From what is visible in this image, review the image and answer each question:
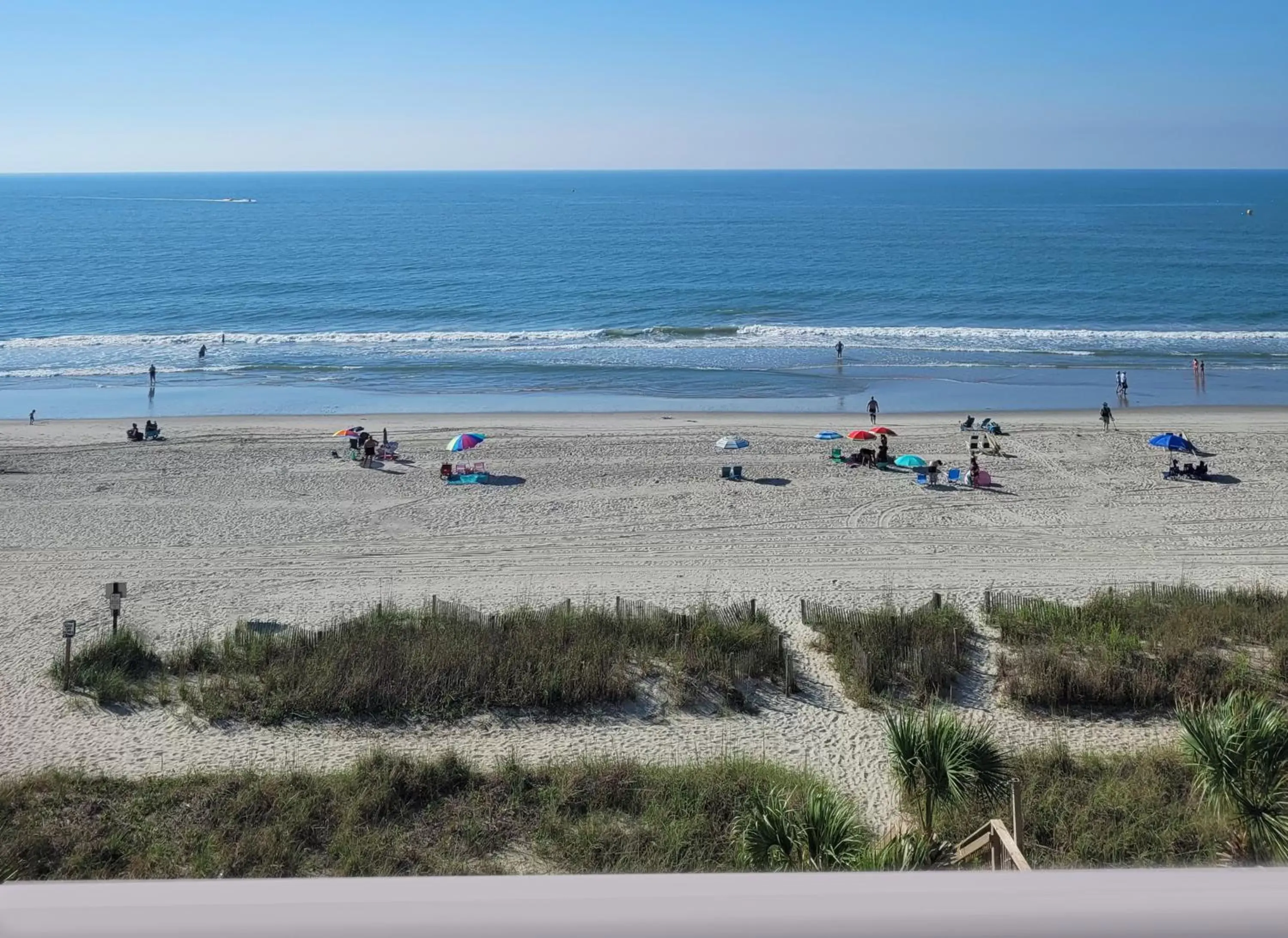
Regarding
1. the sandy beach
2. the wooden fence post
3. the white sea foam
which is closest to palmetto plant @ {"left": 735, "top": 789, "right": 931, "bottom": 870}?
the wooden fence post

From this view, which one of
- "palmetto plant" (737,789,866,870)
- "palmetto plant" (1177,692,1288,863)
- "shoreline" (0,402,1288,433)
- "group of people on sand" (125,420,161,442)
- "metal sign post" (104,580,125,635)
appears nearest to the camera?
"palmetto plant" (737,789,866,870)

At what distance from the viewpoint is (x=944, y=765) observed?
9195mm

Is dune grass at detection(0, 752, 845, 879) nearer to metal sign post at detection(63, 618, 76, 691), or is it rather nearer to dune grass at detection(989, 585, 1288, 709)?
metal sign post at detection(63, 618, 76, 691)

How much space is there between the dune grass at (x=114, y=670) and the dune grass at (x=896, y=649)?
8960 millimetres

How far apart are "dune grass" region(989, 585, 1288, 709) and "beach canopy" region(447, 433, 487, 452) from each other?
48.6ft

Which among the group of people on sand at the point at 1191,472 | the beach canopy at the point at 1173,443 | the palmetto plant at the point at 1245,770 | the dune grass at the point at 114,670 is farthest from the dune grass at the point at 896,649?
the beach canopy at the point at 1173,443

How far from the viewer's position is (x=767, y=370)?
4238cm

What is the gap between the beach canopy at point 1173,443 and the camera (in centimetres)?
2609

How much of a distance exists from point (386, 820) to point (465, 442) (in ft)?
57.7

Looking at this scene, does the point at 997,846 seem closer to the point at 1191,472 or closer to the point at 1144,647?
the point at 1144,647

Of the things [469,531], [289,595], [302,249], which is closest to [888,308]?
[469,531]

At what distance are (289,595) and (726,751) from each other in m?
9.13

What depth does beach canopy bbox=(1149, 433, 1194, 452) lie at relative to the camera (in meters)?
26.1

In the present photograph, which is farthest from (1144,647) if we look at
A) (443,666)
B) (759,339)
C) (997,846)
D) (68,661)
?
(759,339)
